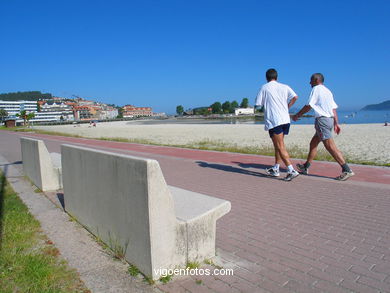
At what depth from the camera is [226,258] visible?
2.70 metres

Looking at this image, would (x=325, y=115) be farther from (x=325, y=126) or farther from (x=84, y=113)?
(x=84, y=113)

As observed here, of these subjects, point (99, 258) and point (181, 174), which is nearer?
point (99, 258)

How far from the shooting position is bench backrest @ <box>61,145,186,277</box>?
2.19 m

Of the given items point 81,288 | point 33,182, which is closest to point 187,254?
point 81,288

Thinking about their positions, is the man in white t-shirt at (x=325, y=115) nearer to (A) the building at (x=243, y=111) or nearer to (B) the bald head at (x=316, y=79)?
(B) the bald head at (x=316, y=79)

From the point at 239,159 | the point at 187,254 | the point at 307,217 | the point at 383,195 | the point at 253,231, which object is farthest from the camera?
the point at 239,159

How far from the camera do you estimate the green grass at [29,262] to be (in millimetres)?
2244

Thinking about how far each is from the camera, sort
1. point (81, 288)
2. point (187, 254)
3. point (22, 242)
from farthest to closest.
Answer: point (22, 242) → point (187, 254) → point (81, 288)

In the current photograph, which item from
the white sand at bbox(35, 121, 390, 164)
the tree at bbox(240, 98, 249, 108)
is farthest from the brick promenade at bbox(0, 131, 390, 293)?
the tree at bbox(240, 98, 249, 108)

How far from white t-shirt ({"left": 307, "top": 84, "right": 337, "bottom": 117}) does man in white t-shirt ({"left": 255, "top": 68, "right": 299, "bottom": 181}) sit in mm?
328

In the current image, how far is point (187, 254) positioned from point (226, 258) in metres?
0.43

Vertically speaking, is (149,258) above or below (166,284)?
above

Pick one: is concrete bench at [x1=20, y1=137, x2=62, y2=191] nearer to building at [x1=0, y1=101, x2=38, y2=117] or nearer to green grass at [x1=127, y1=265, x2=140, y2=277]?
green grass at [x1=127, y1=265, x2=140, y2=277]

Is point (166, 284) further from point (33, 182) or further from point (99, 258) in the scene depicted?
point (33, 182)
